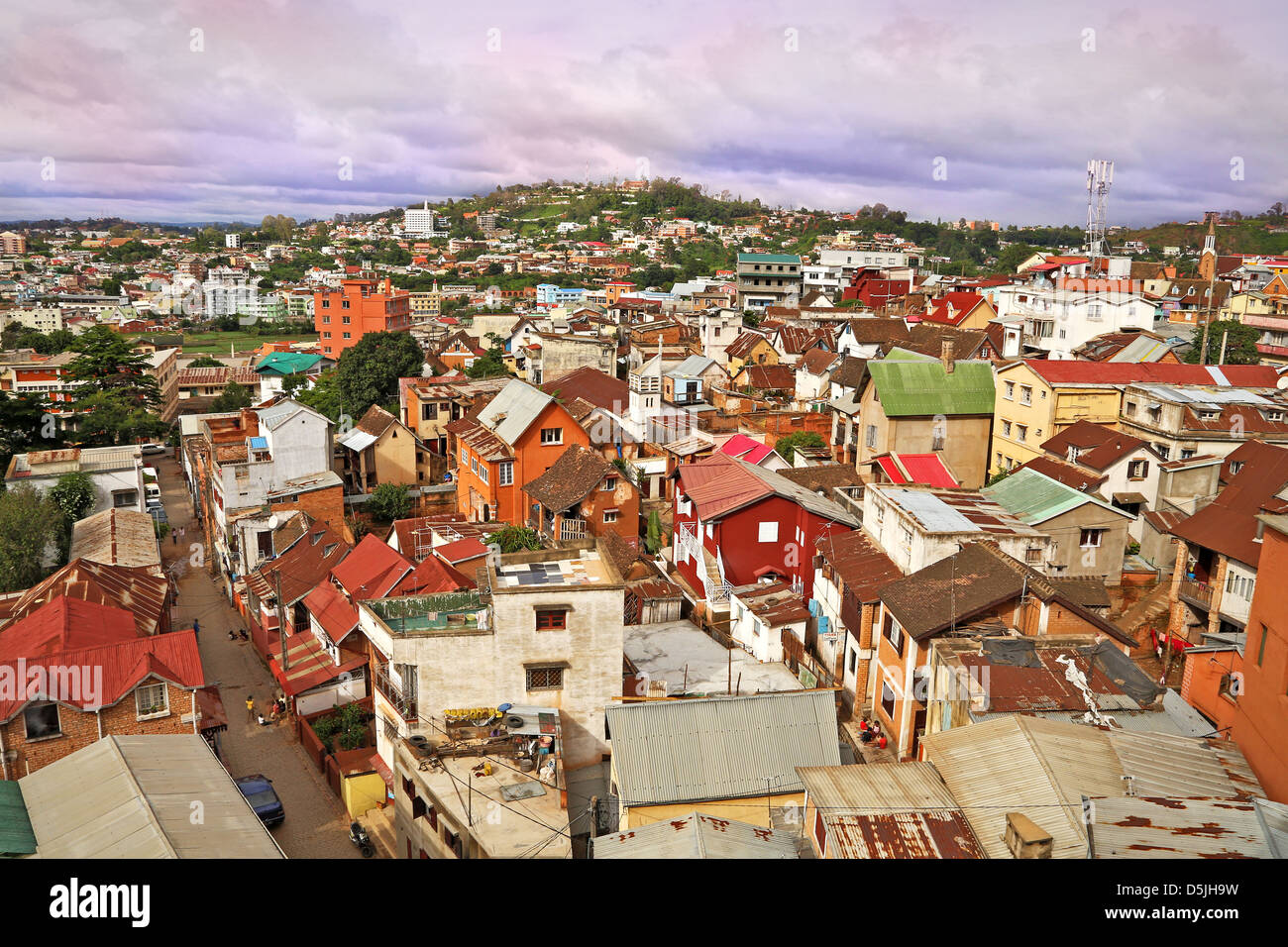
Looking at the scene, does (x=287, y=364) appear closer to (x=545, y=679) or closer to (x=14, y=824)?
(x=545, y=679)

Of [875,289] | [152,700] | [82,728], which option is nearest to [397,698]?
[152,700]

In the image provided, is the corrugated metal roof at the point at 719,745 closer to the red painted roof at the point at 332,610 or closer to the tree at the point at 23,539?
the red painted roof at the point at 332,610

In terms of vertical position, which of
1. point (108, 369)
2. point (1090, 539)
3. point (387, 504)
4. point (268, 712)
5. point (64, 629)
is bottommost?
point (268, 712)

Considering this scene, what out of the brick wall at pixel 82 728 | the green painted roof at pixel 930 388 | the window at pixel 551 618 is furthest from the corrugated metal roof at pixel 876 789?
the green painted roof at pixel 930 388

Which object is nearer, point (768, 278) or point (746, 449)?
point (746, 449)
